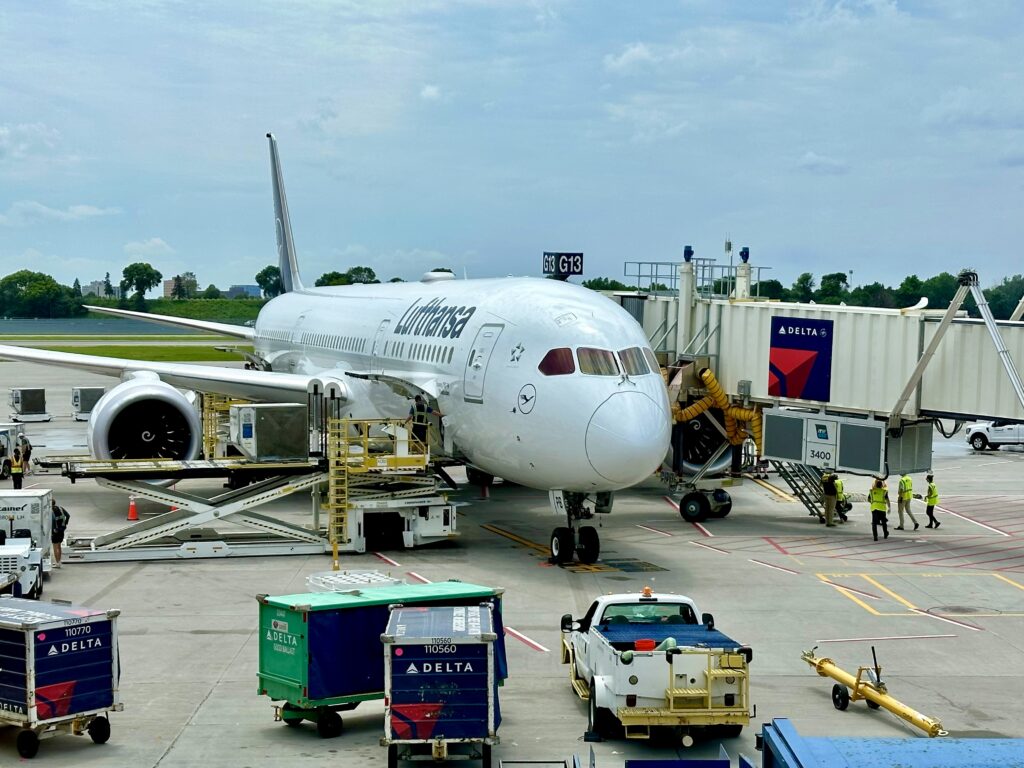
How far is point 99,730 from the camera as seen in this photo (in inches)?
561

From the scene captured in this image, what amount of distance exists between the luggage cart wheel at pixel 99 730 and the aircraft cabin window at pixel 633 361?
11071 mm

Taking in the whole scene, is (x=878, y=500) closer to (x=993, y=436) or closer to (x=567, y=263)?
(x=567, y=263)

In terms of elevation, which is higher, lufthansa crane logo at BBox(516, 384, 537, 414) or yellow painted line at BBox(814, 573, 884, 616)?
lufthansa crane logo at BBox(516, 384, 537, 414)

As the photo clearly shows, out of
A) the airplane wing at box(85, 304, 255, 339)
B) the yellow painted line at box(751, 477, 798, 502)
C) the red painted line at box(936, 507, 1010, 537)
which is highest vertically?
the airplane wing at box(85, 304, 255, 339)

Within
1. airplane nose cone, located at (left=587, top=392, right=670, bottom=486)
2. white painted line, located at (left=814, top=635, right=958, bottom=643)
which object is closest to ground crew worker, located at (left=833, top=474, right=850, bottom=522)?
airplane nose cone, located at (left=587, top=392, right=670, bottom=486)

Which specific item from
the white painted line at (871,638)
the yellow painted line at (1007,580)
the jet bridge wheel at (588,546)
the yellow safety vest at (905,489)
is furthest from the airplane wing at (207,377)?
the white painted line at (871,638)

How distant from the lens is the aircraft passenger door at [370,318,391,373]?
101 feet

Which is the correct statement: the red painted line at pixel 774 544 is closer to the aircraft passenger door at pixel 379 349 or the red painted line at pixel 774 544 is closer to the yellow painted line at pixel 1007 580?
the yellow painted line at pixel 1007 580

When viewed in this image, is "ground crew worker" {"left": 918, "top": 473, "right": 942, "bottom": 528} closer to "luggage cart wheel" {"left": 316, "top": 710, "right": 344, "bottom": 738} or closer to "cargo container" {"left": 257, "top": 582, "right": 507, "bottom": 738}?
"cargo container" {"left": 257, "top": 582, "right": 507, "bottom": 738}

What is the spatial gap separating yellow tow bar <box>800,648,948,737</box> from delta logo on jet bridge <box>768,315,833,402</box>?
1286cm

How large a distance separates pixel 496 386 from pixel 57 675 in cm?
1115

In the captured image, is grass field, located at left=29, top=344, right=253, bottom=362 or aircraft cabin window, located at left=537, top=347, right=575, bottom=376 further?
grass field, located at left=29, top=344, right=253, bottom=362

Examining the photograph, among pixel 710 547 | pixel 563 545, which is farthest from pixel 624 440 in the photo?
pixel 710 547

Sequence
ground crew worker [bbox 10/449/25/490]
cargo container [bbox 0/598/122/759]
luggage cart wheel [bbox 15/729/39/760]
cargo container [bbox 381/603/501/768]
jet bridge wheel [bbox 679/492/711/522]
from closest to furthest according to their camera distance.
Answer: cargo container [bbox 381/603/501/768]
luggage cart wheel [bbox 15/729/39/760]
cargo container [bbox 0/598/122/759]
jet bridge wheel [bbox 679/492/711/522]
ground crew worker [bbox 10/449/25/490]
